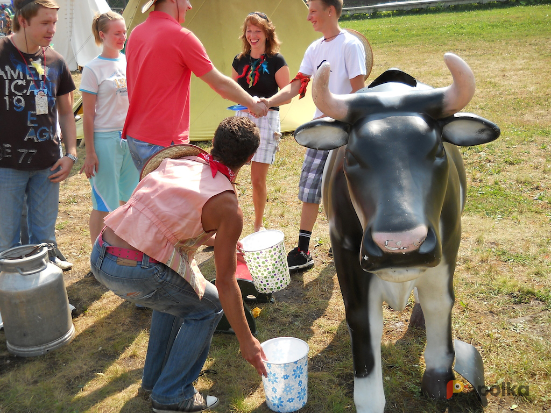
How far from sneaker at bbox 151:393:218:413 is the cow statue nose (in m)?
1.58

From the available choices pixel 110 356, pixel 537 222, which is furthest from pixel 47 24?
pixel 537 222

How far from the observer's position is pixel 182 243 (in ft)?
8.48

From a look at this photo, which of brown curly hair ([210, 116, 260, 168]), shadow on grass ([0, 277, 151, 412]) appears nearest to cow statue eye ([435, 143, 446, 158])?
brown curly hair ([210, 116, 260, 168])

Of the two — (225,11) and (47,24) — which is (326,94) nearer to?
(47,24)

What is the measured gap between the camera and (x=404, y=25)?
2239 cm

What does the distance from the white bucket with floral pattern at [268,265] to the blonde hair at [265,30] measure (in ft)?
6.86

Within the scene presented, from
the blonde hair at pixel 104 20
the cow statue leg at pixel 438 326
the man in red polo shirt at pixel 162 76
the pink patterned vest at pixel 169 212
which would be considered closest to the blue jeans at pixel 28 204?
the man in red polo shirt at pixel 162 76

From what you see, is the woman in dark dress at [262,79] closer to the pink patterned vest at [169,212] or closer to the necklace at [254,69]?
the necklace at [254,69]

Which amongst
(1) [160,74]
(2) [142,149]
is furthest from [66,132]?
(1) [160,74]

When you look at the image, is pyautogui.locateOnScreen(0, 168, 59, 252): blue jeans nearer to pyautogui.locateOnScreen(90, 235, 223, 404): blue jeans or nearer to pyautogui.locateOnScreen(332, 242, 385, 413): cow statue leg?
pyautogui.locateOnScreen(90, 235, 223, 404): blue jeans

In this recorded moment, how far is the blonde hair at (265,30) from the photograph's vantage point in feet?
15.8

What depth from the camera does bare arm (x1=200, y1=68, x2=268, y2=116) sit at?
362 centimetres

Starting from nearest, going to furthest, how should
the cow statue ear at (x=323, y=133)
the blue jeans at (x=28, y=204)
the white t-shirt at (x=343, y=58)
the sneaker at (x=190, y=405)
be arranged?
the cow statue ear at (x=323, y=133), the sneaker at (x=190, y=405), the blue jeans at (x=28, y=204), the white t-shirt at (x=343, y=58)

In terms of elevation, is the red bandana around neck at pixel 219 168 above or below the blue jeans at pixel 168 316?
above
